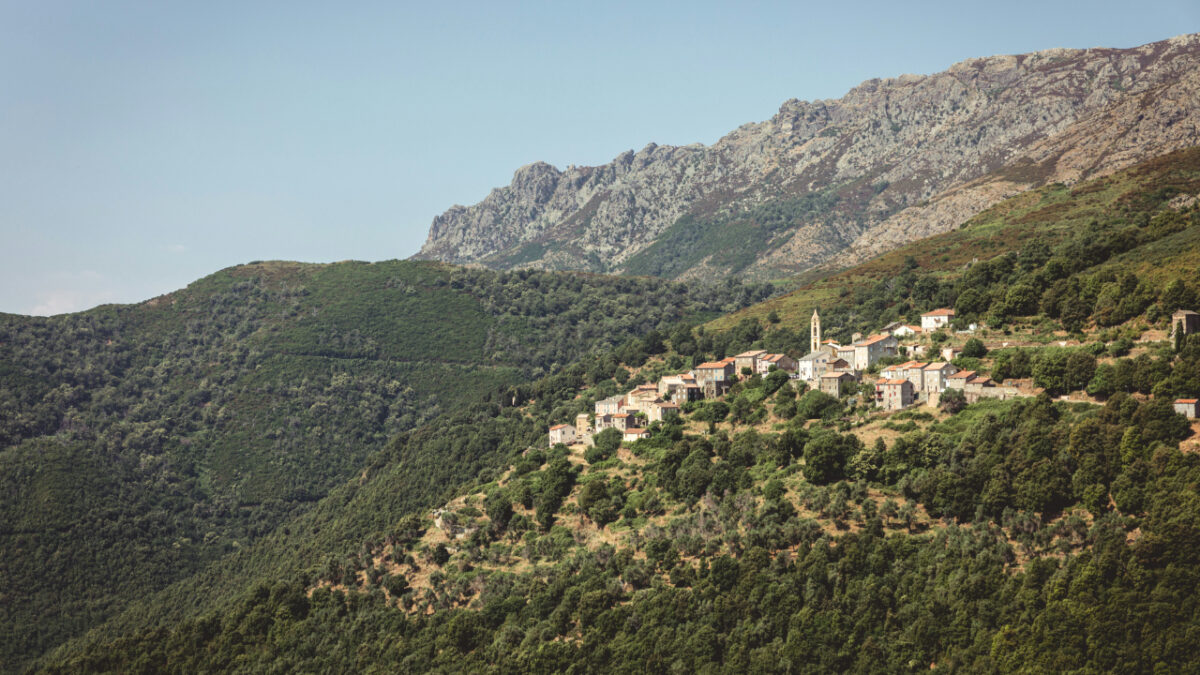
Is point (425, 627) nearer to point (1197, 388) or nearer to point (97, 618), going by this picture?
point (1197, 388)

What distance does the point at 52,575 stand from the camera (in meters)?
114

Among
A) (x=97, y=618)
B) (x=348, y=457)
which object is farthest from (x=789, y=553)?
(x=348, y=457)

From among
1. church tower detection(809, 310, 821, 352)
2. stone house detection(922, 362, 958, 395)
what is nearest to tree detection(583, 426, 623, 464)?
church tower detection(809, 310, 821, 352)

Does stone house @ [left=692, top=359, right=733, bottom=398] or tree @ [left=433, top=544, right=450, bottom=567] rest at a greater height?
stone house @ [left=692, top=359, right=733, bottom=398]

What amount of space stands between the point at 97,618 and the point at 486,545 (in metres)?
55.7

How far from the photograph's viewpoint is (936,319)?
280ft

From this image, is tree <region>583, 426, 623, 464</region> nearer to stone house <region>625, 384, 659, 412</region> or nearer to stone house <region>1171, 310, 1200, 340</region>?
stone house <region>625, 384, 659, 412</region>

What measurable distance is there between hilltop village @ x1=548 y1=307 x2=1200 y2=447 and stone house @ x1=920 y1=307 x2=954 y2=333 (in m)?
0.06

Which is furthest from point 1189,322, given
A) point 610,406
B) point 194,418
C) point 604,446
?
point 194,418

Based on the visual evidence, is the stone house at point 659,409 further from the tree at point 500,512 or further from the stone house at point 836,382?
the tree at point 500,512

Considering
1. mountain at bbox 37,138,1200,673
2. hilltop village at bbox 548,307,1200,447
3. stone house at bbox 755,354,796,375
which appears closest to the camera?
mountain at bbox 37,138,1200,673

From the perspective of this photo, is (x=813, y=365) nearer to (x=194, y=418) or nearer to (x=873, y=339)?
(x=873, y=339)

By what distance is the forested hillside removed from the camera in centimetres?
11775

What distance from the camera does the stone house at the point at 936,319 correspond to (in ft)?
278
